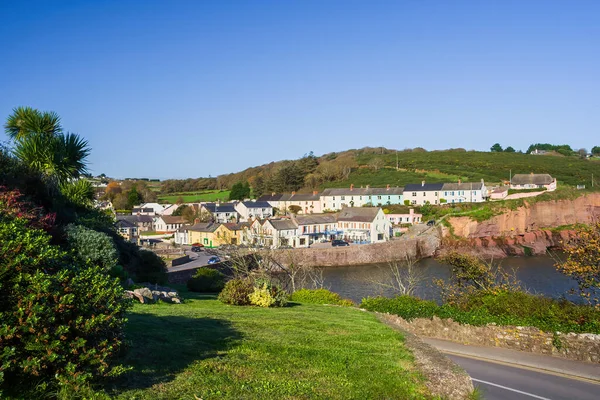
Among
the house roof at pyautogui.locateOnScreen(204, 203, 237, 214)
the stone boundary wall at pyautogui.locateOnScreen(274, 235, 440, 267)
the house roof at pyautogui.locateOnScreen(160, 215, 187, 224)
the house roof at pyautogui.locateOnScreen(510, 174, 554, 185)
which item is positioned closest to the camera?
the stone boundary wall at pyautogui.locateOnScreen(274, 235, 440, 267)

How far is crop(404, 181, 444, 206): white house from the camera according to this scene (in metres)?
96.1

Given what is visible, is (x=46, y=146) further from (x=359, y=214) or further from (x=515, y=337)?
(x=359, y=214)

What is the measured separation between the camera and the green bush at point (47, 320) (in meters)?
5.95

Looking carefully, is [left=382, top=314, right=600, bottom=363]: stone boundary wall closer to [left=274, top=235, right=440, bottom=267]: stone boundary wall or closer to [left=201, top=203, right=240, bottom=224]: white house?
[left=274, top=235, right=440, bottom=267]: stone boundary wall

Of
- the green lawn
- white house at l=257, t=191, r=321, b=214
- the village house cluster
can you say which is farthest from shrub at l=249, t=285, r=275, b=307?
white house at l=257, t=191, r=321, b=214

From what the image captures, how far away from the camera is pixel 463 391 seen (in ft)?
31.0

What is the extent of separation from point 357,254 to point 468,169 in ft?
248

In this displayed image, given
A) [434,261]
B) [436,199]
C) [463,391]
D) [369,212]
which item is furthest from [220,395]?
[436,199]

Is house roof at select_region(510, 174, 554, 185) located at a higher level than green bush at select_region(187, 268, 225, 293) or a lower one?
higher

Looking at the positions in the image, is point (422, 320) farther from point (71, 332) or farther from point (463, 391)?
→ point (71, 332)

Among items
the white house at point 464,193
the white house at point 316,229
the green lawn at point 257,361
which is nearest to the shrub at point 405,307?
the green lawn at point 257,361

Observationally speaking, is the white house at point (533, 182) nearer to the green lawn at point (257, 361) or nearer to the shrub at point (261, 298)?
the shrub at point (261, 298)

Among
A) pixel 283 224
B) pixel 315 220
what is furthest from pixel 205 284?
pixel 315 220

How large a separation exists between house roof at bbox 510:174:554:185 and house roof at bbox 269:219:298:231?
56.4 metres
